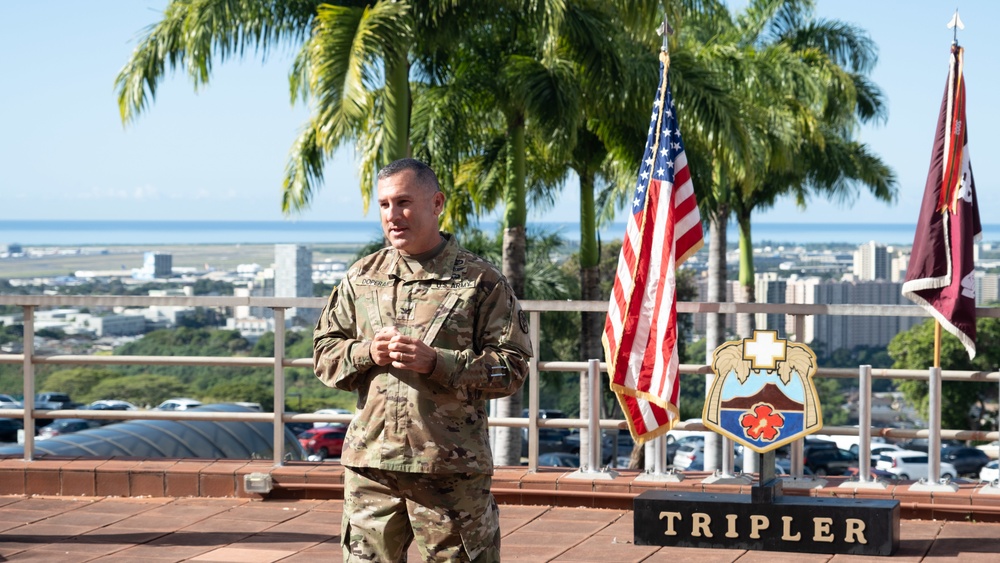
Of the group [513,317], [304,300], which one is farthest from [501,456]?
[513,317]

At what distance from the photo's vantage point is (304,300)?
695 cm

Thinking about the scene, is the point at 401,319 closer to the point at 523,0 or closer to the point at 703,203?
the point at 523,0

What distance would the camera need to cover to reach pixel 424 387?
3516 mm

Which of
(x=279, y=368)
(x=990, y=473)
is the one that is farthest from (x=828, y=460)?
(x=279, y=368)

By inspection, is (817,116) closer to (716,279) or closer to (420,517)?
(716,279)

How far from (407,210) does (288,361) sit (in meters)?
3.49

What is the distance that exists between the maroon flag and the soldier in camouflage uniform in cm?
411

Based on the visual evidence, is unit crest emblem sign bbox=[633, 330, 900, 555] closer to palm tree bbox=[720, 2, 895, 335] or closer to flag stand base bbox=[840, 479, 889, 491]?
flag stand base bbox=[840, 479, 889, 491]

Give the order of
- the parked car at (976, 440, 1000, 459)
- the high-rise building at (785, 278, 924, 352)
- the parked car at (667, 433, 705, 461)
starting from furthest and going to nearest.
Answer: the high-rise building at (785, 278, 924, 352) → the parked car at (667, 433, 705, 461) → the parked car at (976, 440, 1000, 459)

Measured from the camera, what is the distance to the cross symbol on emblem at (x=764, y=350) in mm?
5930

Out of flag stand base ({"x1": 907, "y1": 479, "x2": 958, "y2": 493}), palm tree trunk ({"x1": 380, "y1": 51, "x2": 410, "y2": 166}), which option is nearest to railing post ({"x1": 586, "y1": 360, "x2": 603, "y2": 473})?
flag stand base ({"x1": 907, "y1": 479, "x2": 958, "y2": 493})

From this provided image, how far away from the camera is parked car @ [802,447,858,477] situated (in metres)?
41.6

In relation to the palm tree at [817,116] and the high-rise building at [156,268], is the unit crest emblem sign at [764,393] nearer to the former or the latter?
the palm tree at [817,116]

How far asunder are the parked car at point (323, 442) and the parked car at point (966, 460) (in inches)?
813
